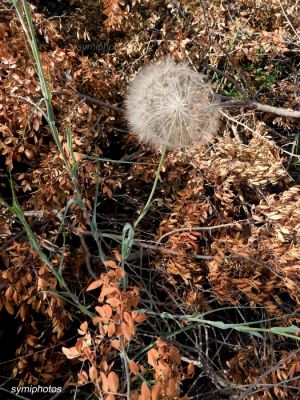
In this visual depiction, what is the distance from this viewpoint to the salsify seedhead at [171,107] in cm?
204

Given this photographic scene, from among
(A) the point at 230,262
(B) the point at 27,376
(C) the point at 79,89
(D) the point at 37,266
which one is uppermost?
(C) the point at 79,89

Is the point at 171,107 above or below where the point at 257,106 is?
above

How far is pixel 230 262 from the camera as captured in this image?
1.89 m

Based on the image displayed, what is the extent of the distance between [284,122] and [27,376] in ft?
6.52

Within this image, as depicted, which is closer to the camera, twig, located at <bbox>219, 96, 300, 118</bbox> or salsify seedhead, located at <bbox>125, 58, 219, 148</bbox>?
salsify seedhead, located at <bbox>125, 58, 219, 148</bbox>

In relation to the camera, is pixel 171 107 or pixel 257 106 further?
pixel 257 106

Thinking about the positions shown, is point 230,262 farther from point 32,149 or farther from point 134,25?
point 134,25

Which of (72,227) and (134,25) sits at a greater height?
(134,25)

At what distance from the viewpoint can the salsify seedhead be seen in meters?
2.04

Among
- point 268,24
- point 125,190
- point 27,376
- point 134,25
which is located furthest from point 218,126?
point 27,376

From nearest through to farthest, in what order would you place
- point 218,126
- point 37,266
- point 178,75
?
point 37,266
point 178,75
point 218,126

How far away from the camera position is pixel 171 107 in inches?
79.3

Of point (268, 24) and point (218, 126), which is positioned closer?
point (218, 126)

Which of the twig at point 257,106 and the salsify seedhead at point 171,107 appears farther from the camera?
the twig at point 257,106
